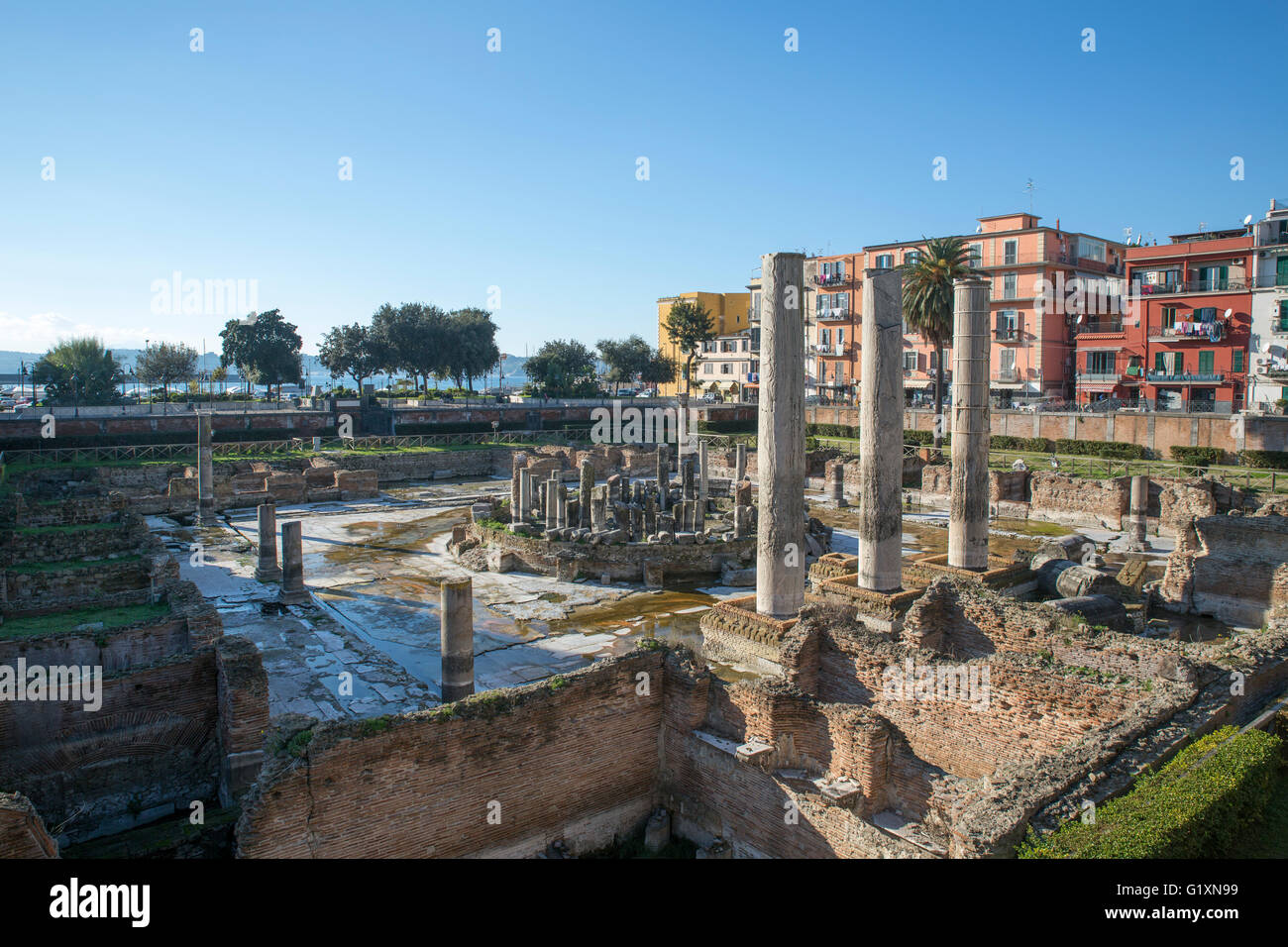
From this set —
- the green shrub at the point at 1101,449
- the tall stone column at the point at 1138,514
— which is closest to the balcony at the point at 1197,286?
the green shrub at the point at 1101,449

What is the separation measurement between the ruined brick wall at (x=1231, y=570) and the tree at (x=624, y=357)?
62157 mm

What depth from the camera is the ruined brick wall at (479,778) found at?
8281mm

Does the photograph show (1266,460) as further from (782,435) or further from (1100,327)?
(782,435)

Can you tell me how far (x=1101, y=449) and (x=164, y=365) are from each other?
68.9 metres

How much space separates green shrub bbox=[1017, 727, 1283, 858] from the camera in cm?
681

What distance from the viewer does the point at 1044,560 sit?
19406mm

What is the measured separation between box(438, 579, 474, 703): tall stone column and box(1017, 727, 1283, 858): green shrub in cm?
908

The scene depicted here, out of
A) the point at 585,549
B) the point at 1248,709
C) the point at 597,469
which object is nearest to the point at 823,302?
the point at 597,469

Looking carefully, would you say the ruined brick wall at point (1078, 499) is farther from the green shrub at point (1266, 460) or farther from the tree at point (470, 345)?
the tree at point (470, 345)

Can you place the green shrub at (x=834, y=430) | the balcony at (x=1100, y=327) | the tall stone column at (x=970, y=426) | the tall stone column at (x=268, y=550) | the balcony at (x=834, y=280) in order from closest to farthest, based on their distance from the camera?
the tall stone column at (x=970, y=426)
the tall stone column at (x=268, y=550)
the balcony at (x=1100, y=327)
the green shrub at (x=834, y=430)
the balcony at (x=834, y=280)

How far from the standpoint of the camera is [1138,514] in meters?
25.5

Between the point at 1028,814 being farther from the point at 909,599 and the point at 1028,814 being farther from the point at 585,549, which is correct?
the point at 585,549

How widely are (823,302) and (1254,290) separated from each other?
2683cm

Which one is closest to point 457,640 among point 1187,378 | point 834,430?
point 834,430
